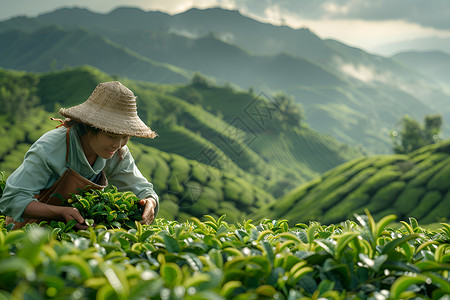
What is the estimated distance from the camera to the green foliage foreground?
1.13 meters

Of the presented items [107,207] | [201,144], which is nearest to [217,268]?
[107,207]

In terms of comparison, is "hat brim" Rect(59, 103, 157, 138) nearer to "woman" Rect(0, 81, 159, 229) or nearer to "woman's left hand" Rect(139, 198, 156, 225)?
"woman" Rect(0, 81, 159, 229)

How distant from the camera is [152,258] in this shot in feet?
5.35

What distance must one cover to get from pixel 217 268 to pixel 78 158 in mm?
1974

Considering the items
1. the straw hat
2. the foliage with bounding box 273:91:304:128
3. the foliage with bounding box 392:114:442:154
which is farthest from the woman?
the foliage with bounding box 273:91:304:128

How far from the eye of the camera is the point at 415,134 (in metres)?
29.4

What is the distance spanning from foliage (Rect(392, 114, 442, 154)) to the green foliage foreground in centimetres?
2703

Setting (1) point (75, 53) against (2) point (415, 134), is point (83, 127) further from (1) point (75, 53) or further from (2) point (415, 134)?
(1) point (75, 53)

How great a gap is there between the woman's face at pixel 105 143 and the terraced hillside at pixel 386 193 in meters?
12.8

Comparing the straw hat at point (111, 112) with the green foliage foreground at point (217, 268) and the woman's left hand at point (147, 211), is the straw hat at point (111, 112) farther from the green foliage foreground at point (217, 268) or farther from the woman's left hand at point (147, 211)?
the green foliage foreground at point (217, 268)

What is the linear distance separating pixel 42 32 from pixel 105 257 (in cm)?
17574

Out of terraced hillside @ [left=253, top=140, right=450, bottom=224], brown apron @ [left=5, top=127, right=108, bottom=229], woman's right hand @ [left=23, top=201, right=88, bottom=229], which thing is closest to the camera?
woman's right hand @ [left=23, top=201, right=88, bottom=229]

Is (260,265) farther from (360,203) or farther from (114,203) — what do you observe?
(360,203)

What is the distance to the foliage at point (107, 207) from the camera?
2.42 metres
